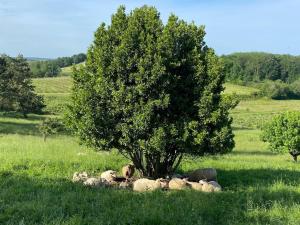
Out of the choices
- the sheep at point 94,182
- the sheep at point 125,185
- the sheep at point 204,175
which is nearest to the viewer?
the sheep at point 94,182

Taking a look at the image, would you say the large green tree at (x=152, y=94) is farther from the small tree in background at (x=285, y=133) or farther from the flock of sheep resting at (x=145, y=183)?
the small tree in background at (x=285, y=133)

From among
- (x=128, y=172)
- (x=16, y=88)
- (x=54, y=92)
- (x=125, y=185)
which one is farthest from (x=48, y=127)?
(x=54, y=92)

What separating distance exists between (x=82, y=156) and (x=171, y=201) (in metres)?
9.23

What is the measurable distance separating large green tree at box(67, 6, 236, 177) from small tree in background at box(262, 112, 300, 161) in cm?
2171

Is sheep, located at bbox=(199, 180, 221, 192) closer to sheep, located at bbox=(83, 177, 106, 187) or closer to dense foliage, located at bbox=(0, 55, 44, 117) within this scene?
sheep, located at bbox=(83, 177, 106, 187)

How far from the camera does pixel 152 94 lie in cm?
1595

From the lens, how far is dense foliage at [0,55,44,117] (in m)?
65.4

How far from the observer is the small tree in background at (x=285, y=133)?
36500 mm

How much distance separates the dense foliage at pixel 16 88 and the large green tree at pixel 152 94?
50946 millimetres

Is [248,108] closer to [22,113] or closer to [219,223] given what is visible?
[22,113]

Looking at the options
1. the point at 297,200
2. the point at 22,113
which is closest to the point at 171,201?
the point at 297,200

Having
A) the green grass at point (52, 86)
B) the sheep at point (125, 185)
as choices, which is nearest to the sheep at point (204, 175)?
the sheep at point (125, 185)

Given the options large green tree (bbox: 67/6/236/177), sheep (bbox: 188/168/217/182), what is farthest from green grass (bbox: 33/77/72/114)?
sheep (bbox: 188/168/217/182)

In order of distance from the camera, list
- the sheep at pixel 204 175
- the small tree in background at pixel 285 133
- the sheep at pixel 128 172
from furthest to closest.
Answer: the small tree in background at pixel 285 133 < the sheep at pixel 128 172 < the sheep at pixel 204 175
